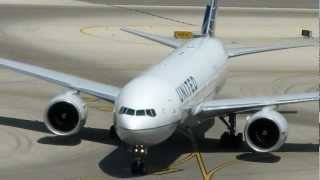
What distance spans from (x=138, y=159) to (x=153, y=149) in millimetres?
3781

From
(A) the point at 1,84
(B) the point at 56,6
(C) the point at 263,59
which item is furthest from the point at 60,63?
(B) the point at 56,6

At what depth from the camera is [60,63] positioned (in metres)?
51.1

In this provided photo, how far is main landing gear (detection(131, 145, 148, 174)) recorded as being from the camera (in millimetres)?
25031

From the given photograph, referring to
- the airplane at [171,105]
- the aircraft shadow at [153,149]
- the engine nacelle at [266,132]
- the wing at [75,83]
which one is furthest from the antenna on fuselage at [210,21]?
the engine nacelle at [266,132]

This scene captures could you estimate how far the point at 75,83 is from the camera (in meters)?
30.5

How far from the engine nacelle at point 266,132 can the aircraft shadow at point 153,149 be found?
1123 millimetres

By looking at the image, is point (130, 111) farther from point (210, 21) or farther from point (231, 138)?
point (210, 21)

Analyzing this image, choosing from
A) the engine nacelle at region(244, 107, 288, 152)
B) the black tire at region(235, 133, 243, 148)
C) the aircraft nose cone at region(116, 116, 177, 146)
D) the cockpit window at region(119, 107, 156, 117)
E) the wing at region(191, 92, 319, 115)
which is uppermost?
the cockpit window at region(119, 107, 156, 117)

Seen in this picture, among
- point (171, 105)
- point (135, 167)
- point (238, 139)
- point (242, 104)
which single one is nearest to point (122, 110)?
point (171, 105)

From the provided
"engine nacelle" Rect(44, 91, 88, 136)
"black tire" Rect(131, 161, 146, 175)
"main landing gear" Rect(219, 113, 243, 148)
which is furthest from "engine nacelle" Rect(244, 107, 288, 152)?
"engine nacelle" Rect(44, 91, 88, 136)

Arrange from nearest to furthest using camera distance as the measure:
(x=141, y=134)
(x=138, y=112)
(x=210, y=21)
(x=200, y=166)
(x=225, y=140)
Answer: (x=141, y=134), (x=138, y=112), (x=200, y=166), (x=225, y=140), (x=210, y=21)

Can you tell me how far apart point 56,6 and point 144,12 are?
1270 centimetres

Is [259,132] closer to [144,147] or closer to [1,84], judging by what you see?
[144,147]

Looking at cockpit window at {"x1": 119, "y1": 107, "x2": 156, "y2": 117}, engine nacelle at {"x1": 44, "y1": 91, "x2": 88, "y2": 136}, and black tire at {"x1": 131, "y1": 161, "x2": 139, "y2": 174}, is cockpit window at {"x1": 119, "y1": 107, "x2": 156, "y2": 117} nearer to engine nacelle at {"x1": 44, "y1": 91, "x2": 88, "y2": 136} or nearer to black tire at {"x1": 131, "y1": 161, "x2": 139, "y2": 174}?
black tire at {"x1": 131, "y1": 161, "x2": 139, "y2": 174}
